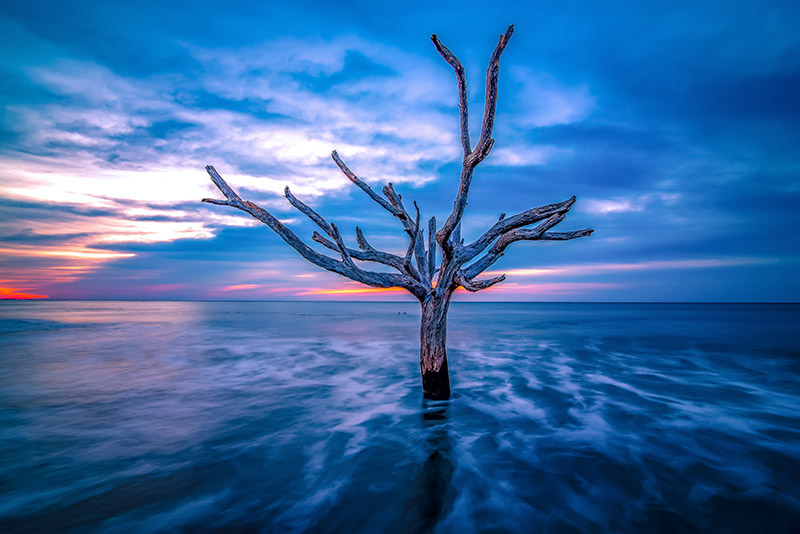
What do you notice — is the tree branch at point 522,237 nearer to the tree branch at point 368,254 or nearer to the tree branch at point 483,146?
the tree branch at point 483,146

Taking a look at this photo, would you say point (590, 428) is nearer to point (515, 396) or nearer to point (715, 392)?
point (515, 396)

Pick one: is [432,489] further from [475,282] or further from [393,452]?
[475,282]

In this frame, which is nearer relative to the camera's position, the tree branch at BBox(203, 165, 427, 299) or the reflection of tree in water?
the reflection of tree in water

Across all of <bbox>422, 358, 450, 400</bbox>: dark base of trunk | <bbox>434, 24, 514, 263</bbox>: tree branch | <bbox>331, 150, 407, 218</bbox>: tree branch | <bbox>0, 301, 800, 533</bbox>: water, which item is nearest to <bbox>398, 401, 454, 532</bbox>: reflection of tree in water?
<bbox>0, 301, 800, 533</bbox>: water

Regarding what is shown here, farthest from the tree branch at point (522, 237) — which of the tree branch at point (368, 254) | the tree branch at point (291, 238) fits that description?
the tree branch at point (291, 238)

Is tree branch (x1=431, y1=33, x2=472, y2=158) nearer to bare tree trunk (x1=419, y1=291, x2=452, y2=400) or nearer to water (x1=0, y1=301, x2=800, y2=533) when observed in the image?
bare tree trunk (x1=419, y1=291, x2=452, y2=400)

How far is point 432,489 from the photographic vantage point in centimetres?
464

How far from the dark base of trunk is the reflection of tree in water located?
1124 mm

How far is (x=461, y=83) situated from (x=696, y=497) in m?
6.33

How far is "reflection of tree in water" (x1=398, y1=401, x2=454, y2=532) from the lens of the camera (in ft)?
13.0

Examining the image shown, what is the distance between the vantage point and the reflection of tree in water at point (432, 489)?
396 centimetres

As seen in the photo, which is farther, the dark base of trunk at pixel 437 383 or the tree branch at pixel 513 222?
the dark base of trunk at pixel 437 383

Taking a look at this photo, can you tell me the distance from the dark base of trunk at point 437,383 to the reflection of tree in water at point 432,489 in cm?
112

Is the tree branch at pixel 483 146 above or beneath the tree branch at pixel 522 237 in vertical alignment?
above
